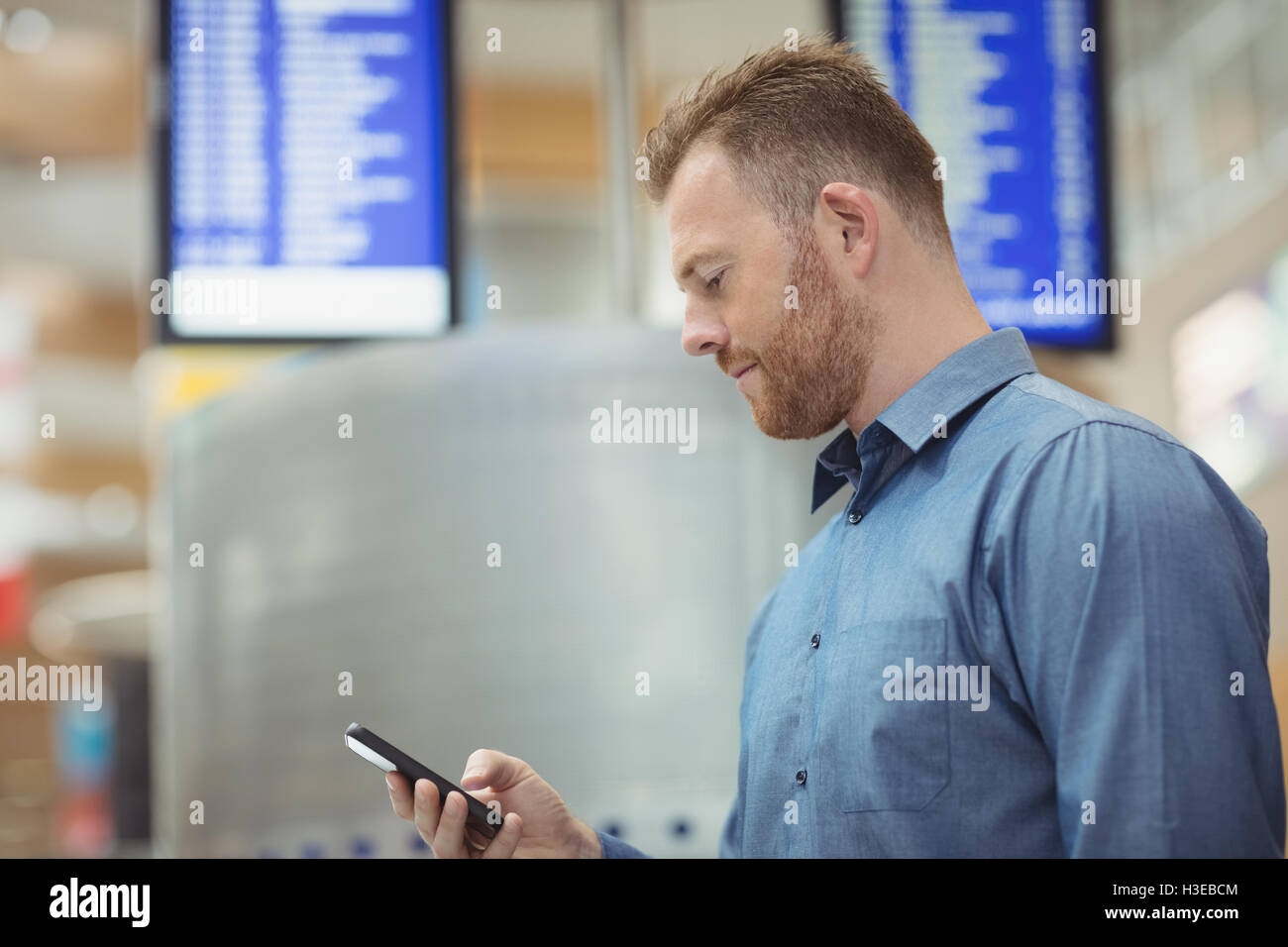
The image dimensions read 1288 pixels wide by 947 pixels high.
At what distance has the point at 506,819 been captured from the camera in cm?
133

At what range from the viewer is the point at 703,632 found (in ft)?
8.33

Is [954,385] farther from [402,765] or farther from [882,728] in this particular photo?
[402,765]

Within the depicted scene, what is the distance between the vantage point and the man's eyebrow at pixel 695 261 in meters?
1.39

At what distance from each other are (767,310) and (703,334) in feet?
0.26

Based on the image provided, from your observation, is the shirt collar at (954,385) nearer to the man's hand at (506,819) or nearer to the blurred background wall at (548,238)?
the man's hand at (506,819)

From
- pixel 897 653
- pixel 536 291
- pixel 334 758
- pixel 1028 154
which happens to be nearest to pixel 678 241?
pixel 897 653

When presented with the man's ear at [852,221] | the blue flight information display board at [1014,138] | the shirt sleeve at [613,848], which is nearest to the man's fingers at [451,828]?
the shirt sleeve at [613,848]

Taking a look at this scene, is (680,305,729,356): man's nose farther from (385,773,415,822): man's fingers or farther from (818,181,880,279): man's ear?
(385,773,415,822): man's fingers

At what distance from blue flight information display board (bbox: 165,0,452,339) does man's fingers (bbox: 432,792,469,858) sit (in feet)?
5.89

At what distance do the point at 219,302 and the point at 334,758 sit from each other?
1.07 m

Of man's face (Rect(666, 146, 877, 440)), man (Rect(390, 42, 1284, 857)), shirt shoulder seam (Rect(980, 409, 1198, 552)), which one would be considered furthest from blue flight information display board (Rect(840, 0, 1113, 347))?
shirt shoulder seam (Rect(980, 409, 1198, 552))

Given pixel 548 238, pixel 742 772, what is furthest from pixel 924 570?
pixel 548 238

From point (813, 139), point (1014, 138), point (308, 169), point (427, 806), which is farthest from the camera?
point (1014, 138)
